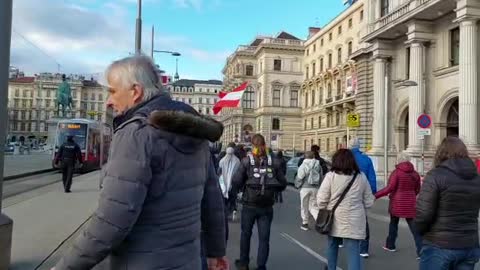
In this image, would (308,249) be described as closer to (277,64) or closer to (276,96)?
(276,96)

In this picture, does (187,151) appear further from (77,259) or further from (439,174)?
(439,174)

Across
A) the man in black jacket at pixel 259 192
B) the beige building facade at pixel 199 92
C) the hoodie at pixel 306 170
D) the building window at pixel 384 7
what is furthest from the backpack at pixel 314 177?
A: the beige building facade at pixel 199 92

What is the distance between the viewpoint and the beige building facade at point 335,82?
4347 cm

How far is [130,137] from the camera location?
7.65ft

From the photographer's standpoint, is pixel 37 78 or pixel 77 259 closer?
pixel 77 259

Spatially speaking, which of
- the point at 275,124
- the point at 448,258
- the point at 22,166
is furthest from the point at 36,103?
the point at 448,258

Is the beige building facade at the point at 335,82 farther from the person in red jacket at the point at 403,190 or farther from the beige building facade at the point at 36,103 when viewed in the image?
the beige building facade at the point at 36,103

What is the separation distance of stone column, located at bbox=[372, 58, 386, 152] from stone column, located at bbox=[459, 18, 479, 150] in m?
9.19

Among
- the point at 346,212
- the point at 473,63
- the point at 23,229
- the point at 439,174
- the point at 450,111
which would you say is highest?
the point at 473,63

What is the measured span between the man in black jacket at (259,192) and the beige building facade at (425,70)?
19.0 metres

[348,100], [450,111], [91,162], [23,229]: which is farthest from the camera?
[348,100]

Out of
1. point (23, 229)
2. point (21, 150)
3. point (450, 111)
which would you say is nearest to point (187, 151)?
point (23, 229)

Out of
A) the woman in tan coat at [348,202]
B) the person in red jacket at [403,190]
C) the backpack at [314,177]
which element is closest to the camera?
the woman in tan coat at [348,202]

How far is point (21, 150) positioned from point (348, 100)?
44.5 meters
